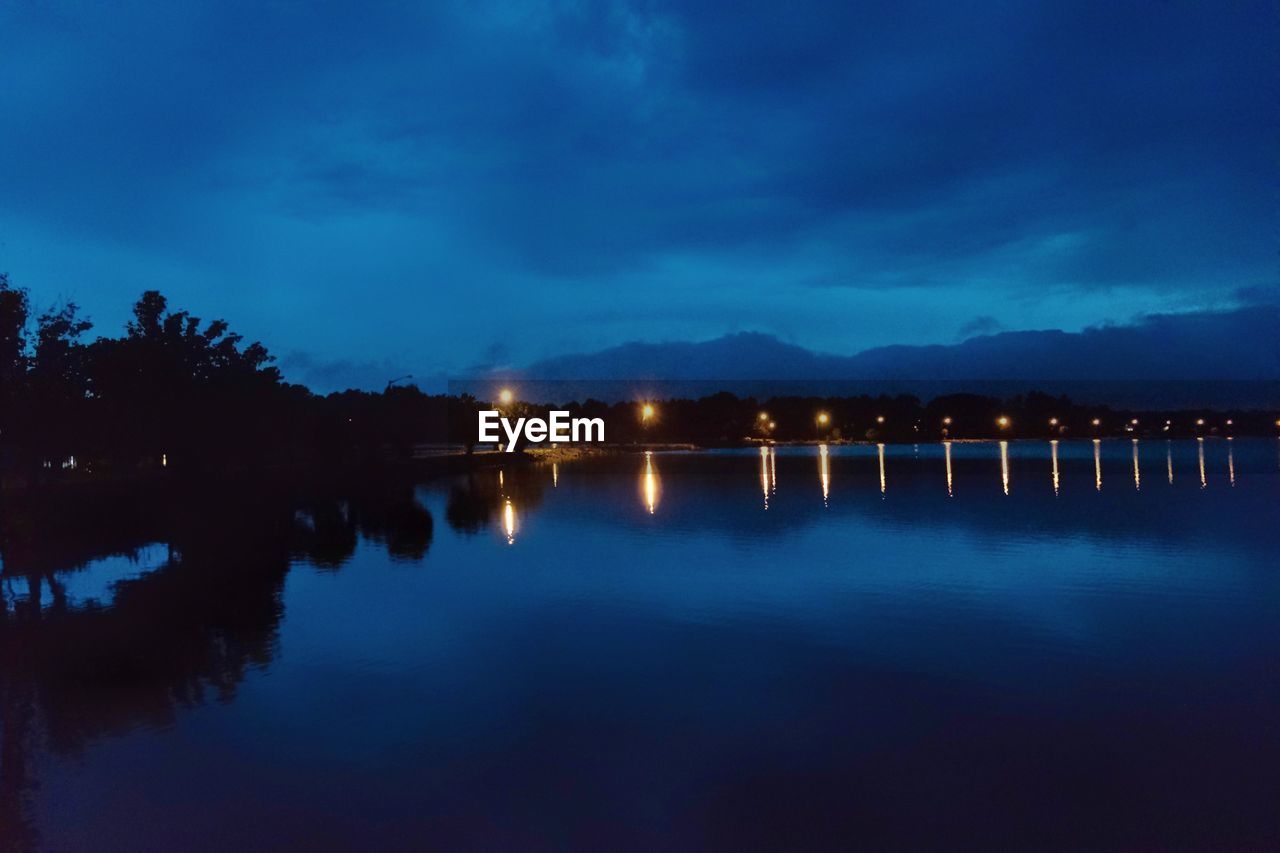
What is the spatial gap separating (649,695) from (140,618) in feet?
31.6

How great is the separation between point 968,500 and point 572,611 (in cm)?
2372

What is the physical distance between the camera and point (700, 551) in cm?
2197

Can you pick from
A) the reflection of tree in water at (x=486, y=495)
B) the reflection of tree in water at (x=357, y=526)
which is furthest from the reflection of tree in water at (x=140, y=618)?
the reflection of tree in water at (x=486, y=495)

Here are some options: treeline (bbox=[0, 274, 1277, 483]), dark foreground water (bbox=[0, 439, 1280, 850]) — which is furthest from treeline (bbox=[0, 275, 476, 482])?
dark foreground water (bbox=[0, 439, 1280, 850])

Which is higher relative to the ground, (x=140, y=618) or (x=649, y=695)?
(x=140, y=618)

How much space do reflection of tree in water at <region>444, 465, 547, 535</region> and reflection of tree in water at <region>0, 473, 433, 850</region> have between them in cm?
156

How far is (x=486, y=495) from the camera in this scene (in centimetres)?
4216

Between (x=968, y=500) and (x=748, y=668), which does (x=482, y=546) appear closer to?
(x=748, y=668)

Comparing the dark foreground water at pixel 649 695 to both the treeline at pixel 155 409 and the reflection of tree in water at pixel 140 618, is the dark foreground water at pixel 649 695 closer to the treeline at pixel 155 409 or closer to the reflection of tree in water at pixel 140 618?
the reflection of tree in water at pixel 140 618

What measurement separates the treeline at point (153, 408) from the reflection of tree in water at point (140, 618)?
8.79 m

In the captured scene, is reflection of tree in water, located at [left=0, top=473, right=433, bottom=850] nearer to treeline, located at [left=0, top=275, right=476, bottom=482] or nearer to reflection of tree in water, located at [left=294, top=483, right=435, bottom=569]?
reflection of tree in water, located at [left=294, top=483, right=435, bottom=569]

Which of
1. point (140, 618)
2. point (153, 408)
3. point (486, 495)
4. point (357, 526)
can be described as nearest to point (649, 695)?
point (140, 618)

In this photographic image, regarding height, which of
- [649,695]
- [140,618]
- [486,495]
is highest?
[486,495]

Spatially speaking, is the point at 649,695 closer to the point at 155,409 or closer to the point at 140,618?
the point at 140,618
